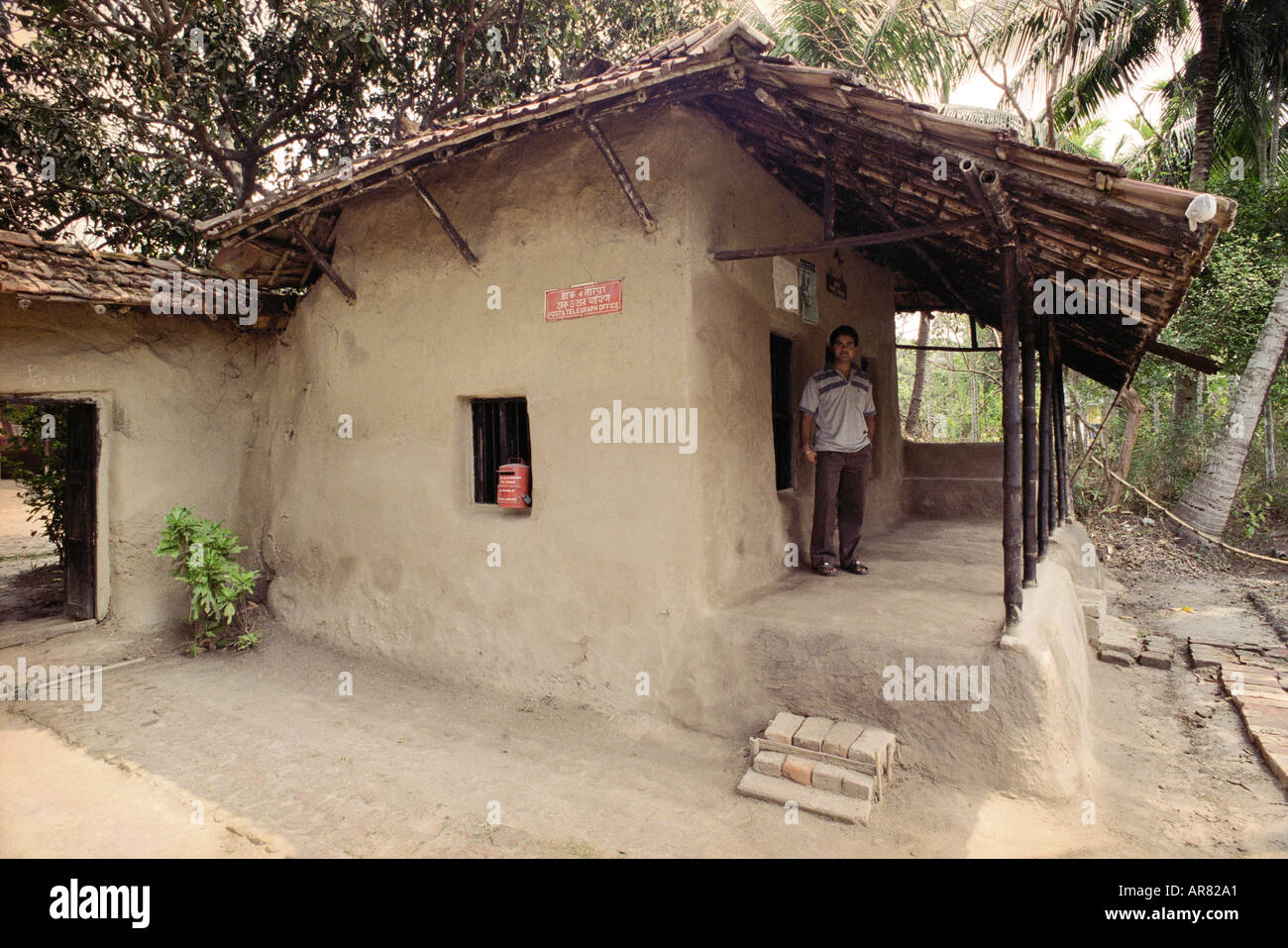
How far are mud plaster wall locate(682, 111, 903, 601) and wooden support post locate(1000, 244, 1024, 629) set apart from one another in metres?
1.57

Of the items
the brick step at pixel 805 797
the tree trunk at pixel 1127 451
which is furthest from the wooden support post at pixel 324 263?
the tree trunk at pixel 1127 451

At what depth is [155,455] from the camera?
6.23m

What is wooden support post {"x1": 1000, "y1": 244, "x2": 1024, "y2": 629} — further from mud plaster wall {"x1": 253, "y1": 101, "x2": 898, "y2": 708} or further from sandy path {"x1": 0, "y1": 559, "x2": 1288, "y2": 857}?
mud plaster wall {"x1": 253, "y1": 101, "x2": 898, "y2": 708}

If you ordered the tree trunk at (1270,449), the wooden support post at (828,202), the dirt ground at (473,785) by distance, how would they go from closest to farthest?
the dirt ground at (473,785) < the wooden support post at (828,202) < the tree trunk at (1270,449)

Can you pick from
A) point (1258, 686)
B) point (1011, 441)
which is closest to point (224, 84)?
point (1011, 441)

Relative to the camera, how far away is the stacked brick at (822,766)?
11.8 feet

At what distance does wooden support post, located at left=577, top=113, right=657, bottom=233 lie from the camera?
3918 millimetres

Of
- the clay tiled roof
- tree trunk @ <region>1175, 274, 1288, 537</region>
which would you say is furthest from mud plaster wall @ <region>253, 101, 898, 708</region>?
tree trunk @ <region>1175, 274, 1288, 537</region>

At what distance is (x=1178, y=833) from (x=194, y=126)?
10832 mm

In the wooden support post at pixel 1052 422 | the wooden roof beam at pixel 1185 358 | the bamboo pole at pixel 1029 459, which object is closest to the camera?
the bamboo pole at pixel 1029 459

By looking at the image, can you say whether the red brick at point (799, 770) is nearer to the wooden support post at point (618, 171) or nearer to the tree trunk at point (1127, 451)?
the wooden support post at point (618, 171)

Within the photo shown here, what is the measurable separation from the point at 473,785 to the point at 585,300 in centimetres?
297

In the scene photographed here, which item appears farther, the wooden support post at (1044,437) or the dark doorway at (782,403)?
the dark doorway at (782,403)
